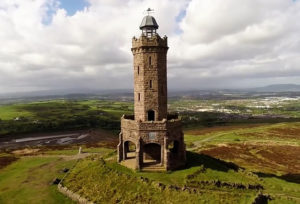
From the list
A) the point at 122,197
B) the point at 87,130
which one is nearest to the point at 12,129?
the point at 87,130

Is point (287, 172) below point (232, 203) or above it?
below

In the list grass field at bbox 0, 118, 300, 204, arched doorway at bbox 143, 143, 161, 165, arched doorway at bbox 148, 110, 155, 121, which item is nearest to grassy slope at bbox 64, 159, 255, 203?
grass field at bbox 0, 118, 300, 204

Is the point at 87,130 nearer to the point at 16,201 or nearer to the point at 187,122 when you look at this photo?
the point at 187,122

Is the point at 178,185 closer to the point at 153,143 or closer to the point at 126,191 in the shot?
the point at 126,191

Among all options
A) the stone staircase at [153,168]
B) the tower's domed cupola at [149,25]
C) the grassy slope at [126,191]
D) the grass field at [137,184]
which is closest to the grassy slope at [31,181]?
the grass field at [137,184]

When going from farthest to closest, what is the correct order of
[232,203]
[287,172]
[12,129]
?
[12,129] → [287,172] → [232,203]

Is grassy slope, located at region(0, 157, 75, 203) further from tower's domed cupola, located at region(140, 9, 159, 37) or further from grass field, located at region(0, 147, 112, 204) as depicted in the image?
tower's domed cupola, located at region(140, 9, 159, 37)

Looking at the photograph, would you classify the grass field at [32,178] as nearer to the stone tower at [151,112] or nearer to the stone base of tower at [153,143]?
the stone base of tower at [153,143]

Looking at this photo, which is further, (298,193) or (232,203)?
(298,193)
